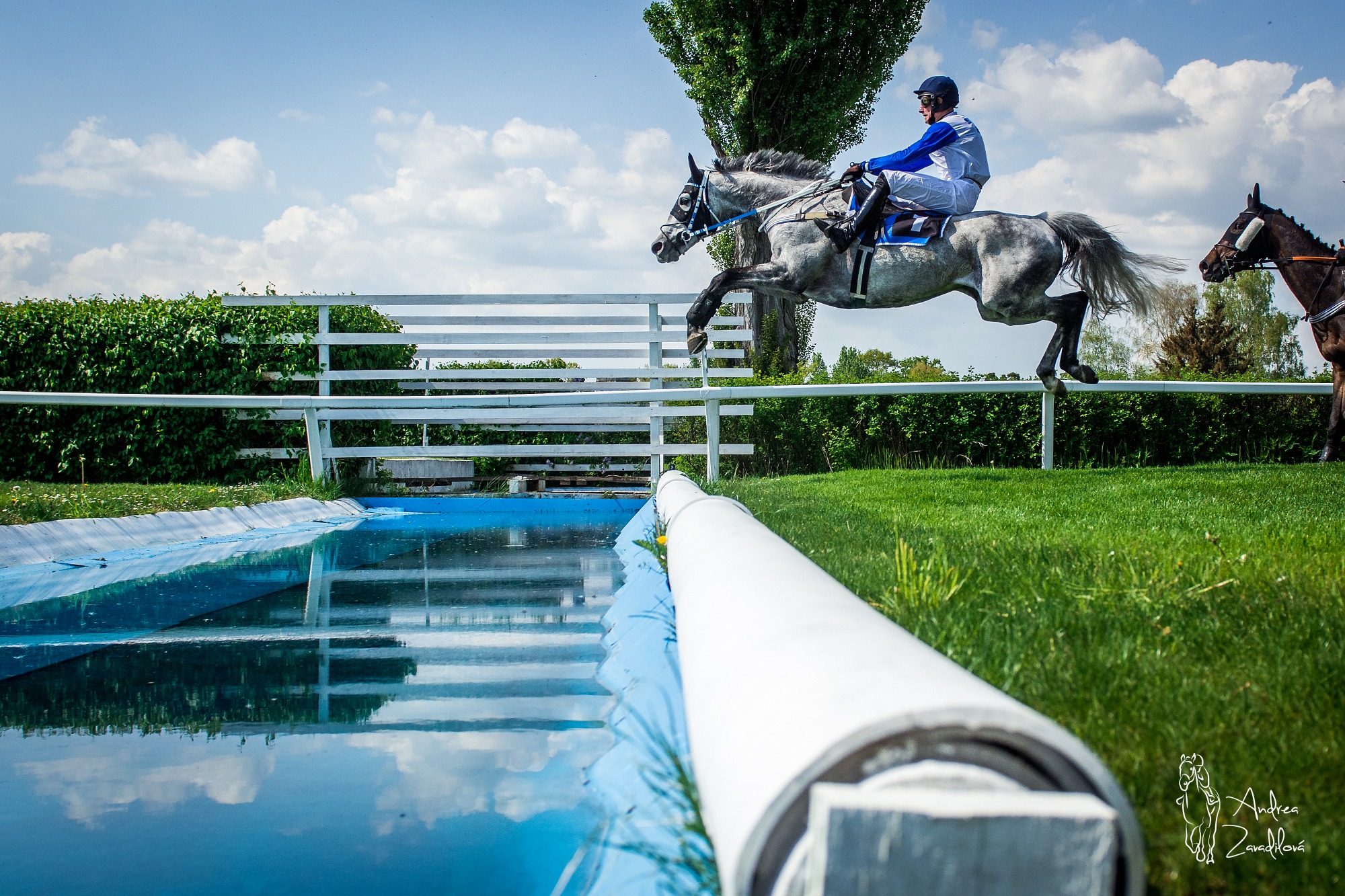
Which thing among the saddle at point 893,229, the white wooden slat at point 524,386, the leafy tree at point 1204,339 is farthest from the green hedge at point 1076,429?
the leafy tree at point 1204,339

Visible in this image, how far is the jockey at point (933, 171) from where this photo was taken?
247 inches

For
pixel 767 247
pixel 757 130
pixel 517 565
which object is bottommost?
pixel 517 565

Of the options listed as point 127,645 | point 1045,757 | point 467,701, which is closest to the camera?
point 1045,757

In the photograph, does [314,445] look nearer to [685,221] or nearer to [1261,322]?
[685,221]

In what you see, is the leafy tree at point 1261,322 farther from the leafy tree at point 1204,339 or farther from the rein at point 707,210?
the rein at point 707,210

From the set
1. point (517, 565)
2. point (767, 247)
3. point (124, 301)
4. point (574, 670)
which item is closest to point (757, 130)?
point (767, 247)

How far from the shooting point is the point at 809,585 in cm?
159

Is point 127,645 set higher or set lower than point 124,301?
lower

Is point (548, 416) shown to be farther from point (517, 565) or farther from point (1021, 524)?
point (1021, 524)

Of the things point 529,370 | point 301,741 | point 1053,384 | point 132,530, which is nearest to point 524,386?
point 529,370

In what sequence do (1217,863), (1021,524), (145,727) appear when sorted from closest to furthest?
1. (1217,863)
2. (145,727)
3. (1021,524)

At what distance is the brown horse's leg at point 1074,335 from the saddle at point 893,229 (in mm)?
1142

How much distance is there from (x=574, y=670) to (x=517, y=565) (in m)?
2.41

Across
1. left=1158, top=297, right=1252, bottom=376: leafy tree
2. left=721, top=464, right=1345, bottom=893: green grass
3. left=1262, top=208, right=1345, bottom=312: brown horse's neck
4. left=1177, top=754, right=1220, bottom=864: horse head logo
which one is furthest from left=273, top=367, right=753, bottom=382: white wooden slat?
left=1158, top=297, right=1252, bottom=376: leafy tree
